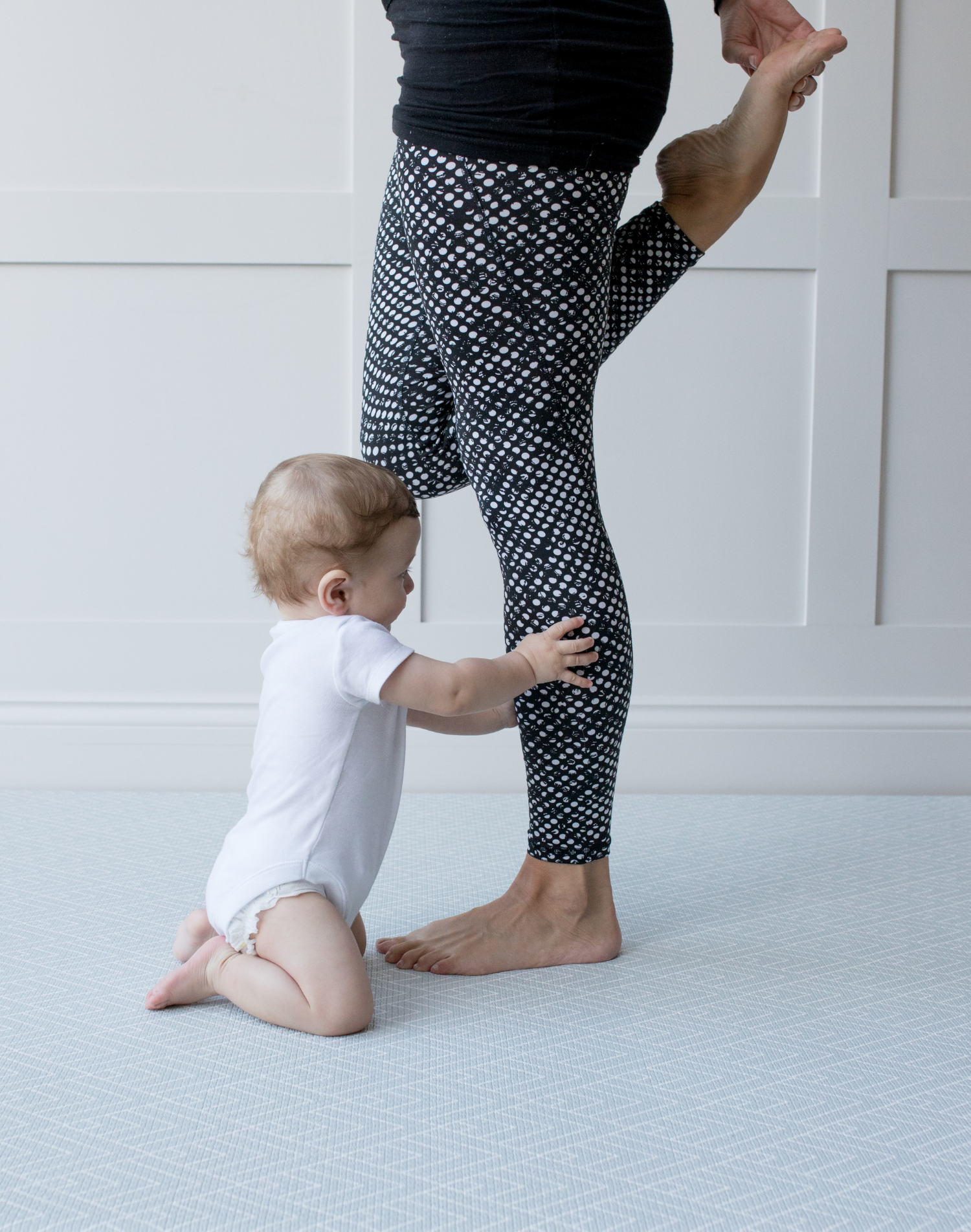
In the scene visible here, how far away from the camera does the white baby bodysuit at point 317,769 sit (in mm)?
963

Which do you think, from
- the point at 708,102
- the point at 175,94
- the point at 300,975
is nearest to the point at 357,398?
the point at 175,94

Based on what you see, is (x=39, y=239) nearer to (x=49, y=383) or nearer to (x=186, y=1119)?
(x=49, y=383)

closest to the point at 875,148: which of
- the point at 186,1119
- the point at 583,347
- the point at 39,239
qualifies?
the point at 583,347

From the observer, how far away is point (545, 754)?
1.06 m

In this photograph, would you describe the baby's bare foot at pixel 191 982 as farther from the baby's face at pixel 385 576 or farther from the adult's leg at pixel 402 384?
the adult's leg at pixel 402 384

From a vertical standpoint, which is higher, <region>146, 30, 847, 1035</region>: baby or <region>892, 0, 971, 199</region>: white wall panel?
<region>892, 0, 971, 199</region>: white wall panel

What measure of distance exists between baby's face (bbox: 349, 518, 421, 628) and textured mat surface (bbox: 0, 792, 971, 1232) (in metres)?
0.36

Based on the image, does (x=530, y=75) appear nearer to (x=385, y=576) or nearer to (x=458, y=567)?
(x=385, y=576)

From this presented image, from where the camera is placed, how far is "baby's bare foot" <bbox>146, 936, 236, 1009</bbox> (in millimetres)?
981

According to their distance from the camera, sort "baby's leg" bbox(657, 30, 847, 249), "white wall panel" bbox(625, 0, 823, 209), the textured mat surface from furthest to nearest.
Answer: "white wall panel" bbox(625, 0, 823, 209) → "baby's leg" bbox(657, 30, 847, 249) → the textured mat surface

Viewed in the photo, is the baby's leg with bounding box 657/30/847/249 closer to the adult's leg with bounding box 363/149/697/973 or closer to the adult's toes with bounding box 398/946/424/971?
the adult's leg with bounding box 363/149/697/973

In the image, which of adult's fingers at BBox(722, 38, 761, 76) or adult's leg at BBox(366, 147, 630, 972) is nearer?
adult's leg at BBox(366, 147, 630, 972)

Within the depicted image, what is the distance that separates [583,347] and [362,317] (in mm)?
799

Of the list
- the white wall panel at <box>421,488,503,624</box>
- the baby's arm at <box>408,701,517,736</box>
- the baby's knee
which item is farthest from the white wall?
the baby's knee
